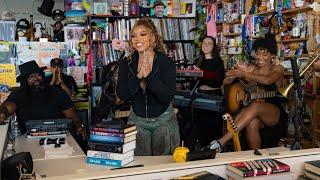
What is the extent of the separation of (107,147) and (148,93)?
0.57 metres

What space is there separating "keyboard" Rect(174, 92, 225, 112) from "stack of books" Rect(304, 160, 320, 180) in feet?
7.72

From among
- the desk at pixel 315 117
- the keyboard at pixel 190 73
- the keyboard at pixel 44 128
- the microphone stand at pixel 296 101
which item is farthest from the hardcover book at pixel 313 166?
the keyboard at pixel 190 73

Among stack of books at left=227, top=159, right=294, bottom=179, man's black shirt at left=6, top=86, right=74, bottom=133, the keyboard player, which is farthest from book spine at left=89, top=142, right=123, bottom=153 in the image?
the keyboard player

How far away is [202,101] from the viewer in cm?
436

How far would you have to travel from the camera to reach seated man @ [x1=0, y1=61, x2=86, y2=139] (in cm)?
353

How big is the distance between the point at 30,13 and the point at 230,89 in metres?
4.05

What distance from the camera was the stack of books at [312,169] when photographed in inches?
66.2

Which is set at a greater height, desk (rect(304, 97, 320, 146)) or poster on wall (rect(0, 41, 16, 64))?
poster on wall (rect(0, 41, 16, 64))

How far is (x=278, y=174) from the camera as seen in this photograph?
164 centimetres

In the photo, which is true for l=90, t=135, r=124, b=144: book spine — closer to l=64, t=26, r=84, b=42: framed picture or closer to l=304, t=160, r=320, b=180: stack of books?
l=304, t=160, r=320, b=180: stack of books

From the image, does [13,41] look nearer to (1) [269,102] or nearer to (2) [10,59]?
(2) [10,59]

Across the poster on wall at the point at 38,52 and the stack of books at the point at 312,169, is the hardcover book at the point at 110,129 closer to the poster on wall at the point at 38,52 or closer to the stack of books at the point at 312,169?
the stack of books at the point at 312,169

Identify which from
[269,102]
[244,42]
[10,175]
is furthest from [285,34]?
[10,175]

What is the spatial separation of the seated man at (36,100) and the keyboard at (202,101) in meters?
1.36
